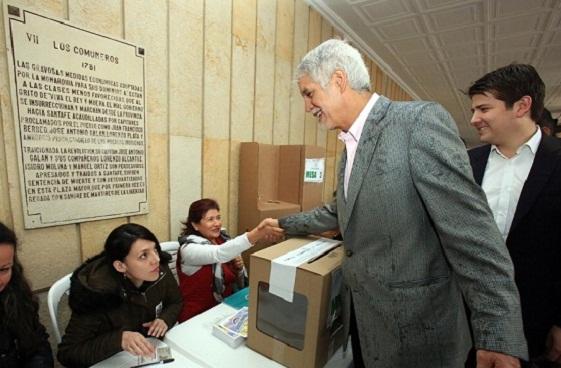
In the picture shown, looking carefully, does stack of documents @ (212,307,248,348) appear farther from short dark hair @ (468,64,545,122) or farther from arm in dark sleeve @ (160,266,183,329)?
short dark hair @ (468,64,545,122)

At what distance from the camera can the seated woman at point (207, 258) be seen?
1.57 metres

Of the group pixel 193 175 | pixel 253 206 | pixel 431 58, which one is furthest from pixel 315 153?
pixel 431 58

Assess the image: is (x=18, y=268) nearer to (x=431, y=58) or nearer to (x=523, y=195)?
(x=523, y=195)

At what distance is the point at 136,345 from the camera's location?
105cm

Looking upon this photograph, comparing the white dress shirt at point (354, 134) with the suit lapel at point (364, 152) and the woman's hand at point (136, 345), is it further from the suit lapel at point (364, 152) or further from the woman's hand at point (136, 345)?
the woman's hand at point (136, 345)

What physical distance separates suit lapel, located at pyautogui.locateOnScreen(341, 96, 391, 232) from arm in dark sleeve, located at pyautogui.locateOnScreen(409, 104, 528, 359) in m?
0.11

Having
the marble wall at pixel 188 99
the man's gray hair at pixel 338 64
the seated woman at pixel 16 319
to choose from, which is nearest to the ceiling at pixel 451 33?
the marble wall at pixel 188 99

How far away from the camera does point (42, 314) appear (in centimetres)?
147

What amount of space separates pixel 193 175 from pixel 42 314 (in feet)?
3.56

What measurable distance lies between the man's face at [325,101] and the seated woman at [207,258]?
2.07ft

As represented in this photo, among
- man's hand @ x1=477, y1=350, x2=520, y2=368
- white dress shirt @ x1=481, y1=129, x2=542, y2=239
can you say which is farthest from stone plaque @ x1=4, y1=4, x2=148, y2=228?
white dress shirt @ x1=481, y1=129, x2=542, y2=239

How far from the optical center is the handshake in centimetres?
150

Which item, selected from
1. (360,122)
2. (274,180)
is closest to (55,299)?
(360,122)

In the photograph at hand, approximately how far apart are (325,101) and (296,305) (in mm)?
686
